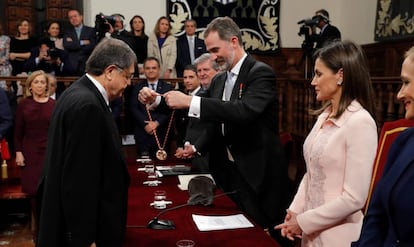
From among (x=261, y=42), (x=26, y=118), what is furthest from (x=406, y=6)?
(x=26, y=118)

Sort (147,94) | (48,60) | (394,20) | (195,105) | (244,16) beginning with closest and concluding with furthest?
(195,105)
(147,94)
(48,60)
(394,20)
(244,16)

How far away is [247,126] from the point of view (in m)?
2.50

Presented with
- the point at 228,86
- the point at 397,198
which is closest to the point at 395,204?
the point at 397,198

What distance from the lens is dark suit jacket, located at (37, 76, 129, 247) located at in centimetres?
165

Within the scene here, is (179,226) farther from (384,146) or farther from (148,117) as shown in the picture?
(148,117)

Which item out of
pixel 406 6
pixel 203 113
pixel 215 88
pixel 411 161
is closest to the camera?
pixel 411 161

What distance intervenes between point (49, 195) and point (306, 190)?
1.06 metres

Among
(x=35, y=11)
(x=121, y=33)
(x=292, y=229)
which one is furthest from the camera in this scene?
(x=35, y=11)

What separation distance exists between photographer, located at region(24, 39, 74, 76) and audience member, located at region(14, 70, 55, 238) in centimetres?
144

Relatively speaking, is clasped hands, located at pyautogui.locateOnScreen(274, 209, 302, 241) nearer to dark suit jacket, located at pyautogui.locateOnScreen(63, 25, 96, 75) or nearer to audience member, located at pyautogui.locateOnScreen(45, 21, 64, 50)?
dark suit jacket, located at pyautogui.locateOnScreen(63, 25, 96, 75)

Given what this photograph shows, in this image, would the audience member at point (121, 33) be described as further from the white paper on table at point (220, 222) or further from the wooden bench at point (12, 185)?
the white paper on table at point (220, 222)

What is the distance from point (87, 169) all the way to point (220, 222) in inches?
26.4

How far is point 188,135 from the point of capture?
352cm

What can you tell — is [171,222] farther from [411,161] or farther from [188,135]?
[188,135]
